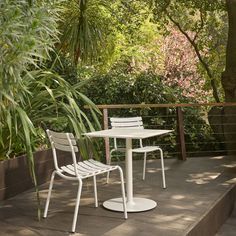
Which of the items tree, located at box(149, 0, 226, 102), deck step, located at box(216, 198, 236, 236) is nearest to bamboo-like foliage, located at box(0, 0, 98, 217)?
deck step, located at box(216, 198, 236, 236)

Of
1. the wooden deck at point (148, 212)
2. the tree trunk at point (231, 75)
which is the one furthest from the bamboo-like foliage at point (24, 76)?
the tree trunk at point (231, 75)

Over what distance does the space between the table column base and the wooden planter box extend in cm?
98

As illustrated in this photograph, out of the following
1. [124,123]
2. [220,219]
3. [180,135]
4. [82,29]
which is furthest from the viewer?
[82,29]

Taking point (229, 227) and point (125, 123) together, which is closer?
point (229, 227)

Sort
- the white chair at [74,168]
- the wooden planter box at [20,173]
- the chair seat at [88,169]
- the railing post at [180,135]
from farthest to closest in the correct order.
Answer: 1. the railing post at [180,135]
2. the wooden planter box at [20,173]
3. the chair seat at [88,169]
4. the white chair at [74,168]

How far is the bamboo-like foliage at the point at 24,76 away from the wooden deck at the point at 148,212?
393 millimetres

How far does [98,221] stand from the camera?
3262 mm

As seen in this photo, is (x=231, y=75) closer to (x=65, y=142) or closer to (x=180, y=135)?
(x=180, y=135)

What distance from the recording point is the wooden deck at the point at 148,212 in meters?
3.08

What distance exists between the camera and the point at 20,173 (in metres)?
4.13

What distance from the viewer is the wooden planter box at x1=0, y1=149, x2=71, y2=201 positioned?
3.92 m

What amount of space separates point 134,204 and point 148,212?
192 mm

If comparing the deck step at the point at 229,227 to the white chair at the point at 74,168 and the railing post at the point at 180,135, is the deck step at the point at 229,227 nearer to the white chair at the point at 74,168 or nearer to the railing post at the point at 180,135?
the white chair at the point at 74,168

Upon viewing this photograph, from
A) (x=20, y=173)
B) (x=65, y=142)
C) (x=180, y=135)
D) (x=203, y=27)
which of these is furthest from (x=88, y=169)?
(x=203, y=27)
